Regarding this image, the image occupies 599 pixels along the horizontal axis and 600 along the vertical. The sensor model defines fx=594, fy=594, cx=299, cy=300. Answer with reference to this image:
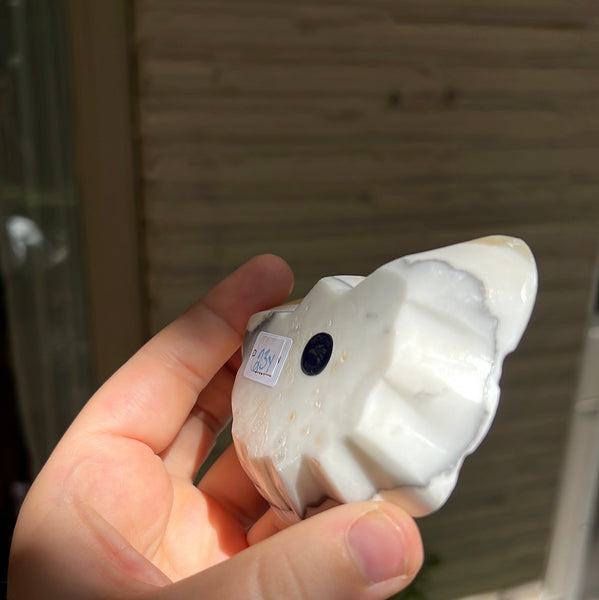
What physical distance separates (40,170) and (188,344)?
0.53m

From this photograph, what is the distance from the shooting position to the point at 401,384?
1.02 ft

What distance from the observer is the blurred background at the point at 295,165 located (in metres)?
0.75

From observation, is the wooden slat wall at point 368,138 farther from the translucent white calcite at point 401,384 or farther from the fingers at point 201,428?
the translucent white calcite at point 401,384

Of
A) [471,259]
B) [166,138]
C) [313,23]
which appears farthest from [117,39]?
[471,259]

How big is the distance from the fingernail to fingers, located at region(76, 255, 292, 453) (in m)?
0.22

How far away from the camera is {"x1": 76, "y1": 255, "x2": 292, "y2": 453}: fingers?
460 mm

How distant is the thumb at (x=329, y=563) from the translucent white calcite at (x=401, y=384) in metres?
0.02

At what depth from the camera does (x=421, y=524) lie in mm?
1000

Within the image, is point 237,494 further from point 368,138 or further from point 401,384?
point 368,138

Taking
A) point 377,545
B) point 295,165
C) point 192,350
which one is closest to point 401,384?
point 377,545

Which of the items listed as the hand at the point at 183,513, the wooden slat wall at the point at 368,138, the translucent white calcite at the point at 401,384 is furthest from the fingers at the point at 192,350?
the wooden slat wall at the point at 368,138

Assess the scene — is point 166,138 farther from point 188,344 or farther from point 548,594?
point 548,594

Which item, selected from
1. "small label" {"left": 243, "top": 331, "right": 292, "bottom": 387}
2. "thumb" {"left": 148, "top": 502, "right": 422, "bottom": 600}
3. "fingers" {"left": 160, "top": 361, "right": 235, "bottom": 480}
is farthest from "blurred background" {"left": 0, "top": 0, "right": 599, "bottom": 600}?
"thumb" {"left": 148, "top": 502, "right": 422, "bottom": 600}

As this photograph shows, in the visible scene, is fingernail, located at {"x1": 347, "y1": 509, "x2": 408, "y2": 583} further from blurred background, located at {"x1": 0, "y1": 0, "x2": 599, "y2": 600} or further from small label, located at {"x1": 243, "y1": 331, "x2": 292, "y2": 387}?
blurred background, located at {"x1": 0, "y1": 0, "x2": 599, "y2": 600}
